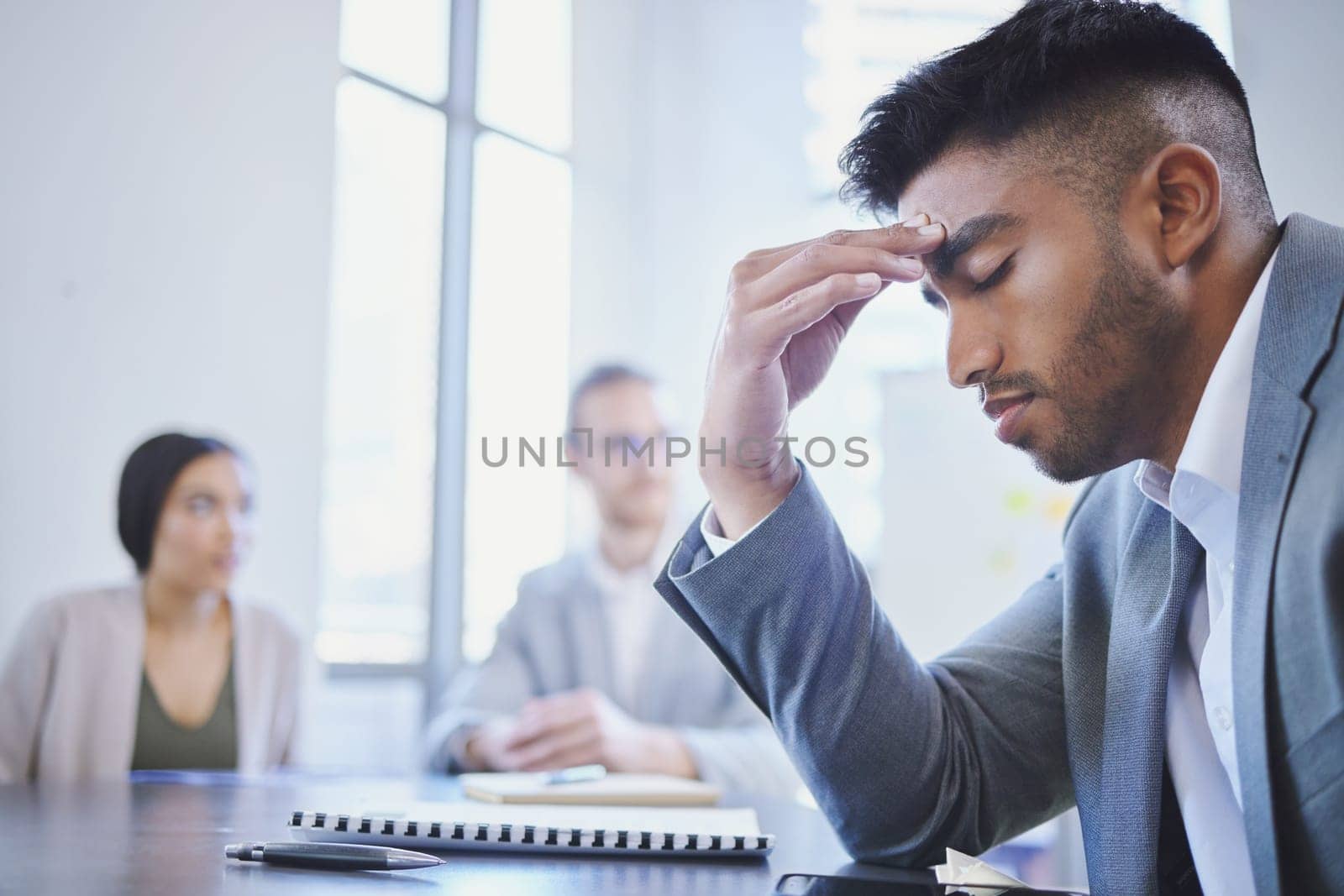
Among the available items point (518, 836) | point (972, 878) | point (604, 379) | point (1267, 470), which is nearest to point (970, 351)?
point (1267, 470)

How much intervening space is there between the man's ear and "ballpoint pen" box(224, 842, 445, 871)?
0.73 metres

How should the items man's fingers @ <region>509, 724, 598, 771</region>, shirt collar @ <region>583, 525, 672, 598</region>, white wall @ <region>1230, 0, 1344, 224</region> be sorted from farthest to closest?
shirt collar @ <region>583, 525, 672, 598</region> < man's fingers @ <region>509, 724, 598, 771</region> < white wall @ <region>1230, 0, 1344, 224</region>

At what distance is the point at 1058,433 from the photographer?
957 mm

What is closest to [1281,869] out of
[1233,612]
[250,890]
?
[1233,612]

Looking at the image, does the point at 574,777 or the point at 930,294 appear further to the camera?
the point at 574,777

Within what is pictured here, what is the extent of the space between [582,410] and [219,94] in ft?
5.05

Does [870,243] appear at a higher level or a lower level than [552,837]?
higher

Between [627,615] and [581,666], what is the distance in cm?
16

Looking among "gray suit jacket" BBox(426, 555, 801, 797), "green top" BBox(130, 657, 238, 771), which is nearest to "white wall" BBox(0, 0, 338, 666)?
"green top" BBox(130, 657, 238, 771)

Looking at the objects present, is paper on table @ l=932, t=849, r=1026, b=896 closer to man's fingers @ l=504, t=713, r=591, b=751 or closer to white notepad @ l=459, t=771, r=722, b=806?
white notepad @ l=459, t=771, r=722, b=806

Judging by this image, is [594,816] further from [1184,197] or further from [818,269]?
[1184,197]

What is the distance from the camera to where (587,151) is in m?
4.52

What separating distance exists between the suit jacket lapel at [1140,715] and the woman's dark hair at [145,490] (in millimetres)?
2257

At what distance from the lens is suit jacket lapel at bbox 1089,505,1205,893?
0.83m
